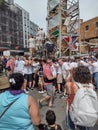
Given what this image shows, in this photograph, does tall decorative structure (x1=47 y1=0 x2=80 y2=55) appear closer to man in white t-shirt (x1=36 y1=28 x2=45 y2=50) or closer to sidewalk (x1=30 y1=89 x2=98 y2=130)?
man in white t-shirt (x1=36 y1=28 x2=45 y2=50)

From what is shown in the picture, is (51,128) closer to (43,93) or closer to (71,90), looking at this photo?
(71,90)

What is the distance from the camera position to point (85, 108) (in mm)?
4012

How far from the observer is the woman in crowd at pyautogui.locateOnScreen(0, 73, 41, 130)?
3766 millimetres

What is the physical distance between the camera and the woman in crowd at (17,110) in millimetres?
3766

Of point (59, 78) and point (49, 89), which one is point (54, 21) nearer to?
point (59, 78)

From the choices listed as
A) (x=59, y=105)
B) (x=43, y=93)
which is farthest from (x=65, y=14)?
(x=59, y=105)

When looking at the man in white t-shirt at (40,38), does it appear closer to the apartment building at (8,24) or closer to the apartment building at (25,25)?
the apartment building at (8,24)

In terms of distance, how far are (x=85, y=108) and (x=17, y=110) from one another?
904 mm

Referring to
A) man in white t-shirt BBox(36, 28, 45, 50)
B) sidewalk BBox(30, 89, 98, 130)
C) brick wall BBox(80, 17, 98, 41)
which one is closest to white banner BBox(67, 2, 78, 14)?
man in white t-shirt BBox(36, 28, 45, 50)

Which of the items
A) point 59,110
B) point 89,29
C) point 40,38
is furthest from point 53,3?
point 89,29

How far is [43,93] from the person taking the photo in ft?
43.5

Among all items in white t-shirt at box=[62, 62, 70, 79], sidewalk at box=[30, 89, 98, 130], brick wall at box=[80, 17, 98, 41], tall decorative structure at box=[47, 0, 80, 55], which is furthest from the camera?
brick wall at box=[80, 17, 98, 41]

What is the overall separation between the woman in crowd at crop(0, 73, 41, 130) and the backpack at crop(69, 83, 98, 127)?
592 mm

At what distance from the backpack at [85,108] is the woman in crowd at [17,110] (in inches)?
23.3
